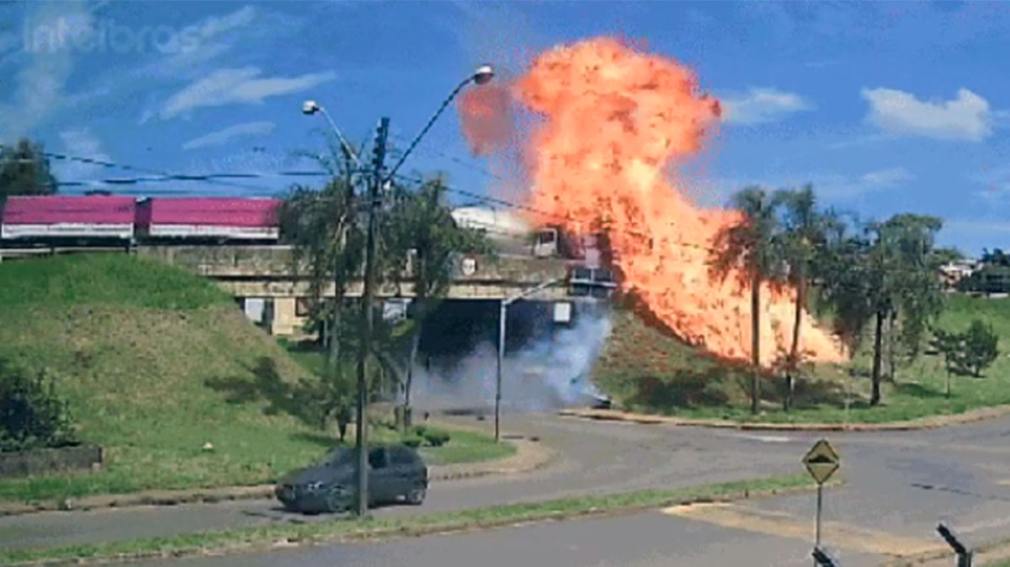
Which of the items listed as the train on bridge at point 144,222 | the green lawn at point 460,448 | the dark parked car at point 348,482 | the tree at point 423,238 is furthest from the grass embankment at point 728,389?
the dark parked car at point 348,482

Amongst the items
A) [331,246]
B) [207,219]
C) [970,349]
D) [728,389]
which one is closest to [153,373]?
[331,246]

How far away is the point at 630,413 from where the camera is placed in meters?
A: 60.8

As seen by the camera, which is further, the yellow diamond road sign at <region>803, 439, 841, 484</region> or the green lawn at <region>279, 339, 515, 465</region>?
the green lawn at <region>279, 339, 515, 465</region>

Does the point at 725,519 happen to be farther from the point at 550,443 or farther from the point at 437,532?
the point at 550,443

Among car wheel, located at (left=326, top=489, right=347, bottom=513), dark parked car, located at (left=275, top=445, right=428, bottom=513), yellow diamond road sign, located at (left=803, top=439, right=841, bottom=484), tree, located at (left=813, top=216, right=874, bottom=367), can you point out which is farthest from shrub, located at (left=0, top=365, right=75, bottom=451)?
tree, located at (left=813, top=216, right=874, bottom=367)

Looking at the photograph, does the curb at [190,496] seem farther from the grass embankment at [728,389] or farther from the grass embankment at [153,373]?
the grass embankment at [728,389]

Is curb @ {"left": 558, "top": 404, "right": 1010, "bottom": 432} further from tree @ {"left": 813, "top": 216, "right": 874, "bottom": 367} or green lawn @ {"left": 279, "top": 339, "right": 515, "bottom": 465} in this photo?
green lawn @ {"left": 279, "top": 339, "right": 515, "bottom": 465}

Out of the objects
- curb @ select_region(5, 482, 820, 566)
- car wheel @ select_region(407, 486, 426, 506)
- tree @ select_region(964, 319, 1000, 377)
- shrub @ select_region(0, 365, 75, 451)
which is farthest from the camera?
tree @ select_region(964, 319, 1000, 377)

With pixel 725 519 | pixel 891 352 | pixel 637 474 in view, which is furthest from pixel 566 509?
pixel 891 352

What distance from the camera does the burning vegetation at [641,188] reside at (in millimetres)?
64438

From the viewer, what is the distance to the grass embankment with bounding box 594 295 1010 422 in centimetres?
6147

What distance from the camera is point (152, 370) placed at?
40.9 meters

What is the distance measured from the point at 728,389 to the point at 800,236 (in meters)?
9.10

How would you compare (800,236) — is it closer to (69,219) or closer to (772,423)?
(772,423)
